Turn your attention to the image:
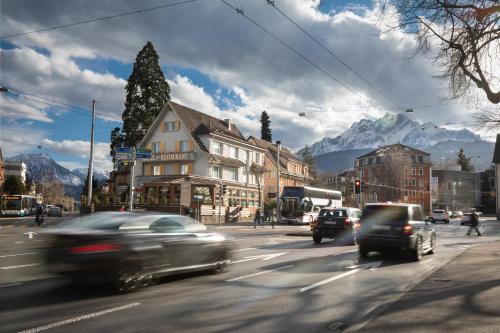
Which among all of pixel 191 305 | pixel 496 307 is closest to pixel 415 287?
pixel 496 307

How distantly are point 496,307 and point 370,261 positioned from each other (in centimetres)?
676

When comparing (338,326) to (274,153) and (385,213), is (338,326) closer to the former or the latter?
(385,213)

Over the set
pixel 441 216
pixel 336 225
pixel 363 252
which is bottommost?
pixel 363 252

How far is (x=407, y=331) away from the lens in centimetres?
584

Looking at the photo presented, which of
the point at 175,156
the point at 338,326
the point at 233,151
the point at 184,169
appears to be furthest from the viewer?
the point at 233,151

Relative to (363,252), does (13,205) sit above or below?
above

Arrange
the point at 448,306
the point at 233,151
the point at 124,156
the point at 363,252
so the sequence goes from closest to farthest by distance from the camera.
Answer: the point at 448,306
the point at 363,252
the point at 124,156
the point at 233,151

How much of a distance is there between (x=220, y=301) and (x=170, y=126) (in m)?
46.3

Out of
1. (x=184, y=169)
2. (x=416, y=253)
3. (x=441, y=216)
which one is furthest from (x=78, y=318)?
(x=441, y=216)

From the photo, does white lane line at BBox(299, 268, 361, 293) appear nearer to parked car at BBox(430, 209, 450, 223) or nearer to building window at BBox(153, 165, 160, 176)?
building window at BBox(153, 165, 160, 176)

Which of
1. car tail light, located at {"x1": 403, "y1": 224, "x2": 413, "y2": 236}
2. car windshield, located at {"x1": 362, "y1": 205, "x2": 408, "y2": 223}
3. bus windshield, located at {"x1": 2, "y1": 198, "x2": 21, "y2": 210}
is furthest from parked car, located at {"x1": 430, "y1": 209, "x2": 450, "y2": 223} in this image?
bus windshield, located at {"x1": 2, "y1": 198, "x2": 21, "y2": 210}

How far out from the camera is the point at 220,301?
777cm

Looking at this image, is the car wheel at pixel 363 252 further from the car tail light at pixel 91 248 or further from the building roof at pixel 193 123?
the building roof at pixel 193 123

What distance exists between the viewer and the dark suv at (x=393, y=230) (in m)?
14.1
